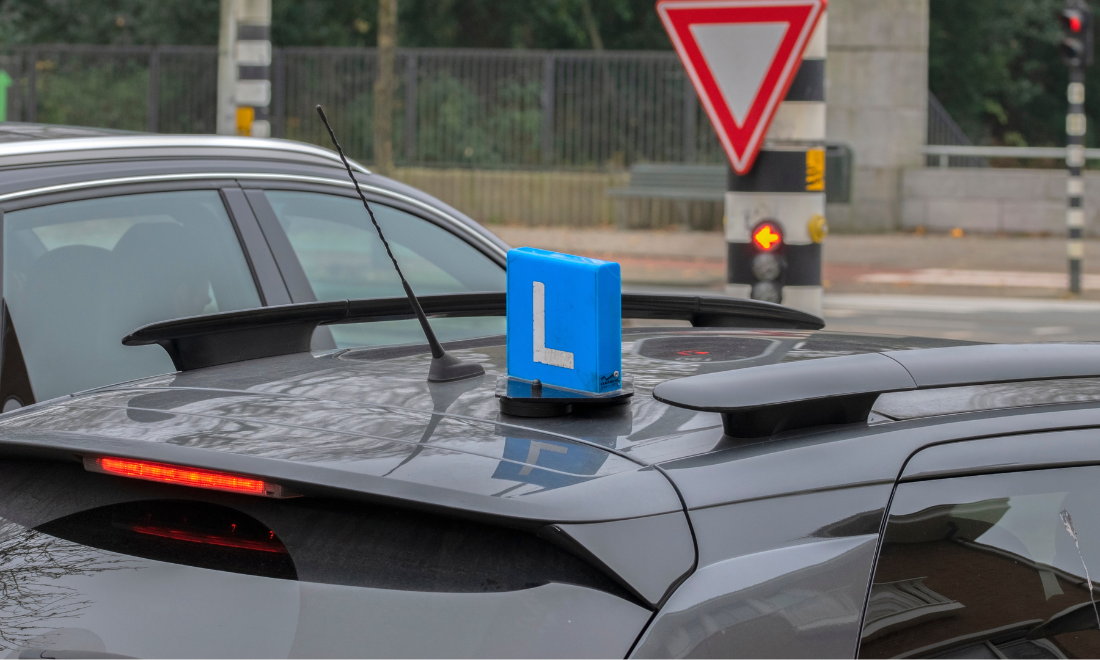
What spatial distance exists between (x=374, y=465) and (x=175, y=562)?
316 millimetres

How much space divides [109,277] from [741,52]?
3.34 metres

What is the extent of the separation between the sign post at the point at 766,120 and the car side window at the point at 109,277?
9.53ft

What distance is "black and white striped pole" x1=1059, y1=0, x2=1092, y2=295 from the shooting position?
13.9 m

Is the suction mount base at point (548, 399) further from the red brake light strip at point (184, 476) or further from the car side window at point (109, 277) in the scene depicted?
the car side window at point (109, 277)

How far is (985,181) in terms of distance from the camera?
19516mm

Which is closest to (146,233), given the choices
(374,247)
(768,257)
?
(374,247)

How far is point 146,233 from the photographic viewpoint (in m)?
3.08

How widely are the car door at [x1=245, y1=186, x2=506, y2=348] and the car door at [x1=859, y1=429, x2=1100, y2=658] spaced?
1882mm

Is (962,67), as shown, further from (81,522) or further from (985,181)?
(81,522)

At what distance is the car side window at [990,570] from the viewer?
1.45 metres

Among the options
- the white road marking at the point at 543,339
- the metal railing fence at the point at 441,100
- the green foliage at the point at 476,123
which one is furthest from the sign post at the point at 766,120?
the green foliage at the point at 476,123

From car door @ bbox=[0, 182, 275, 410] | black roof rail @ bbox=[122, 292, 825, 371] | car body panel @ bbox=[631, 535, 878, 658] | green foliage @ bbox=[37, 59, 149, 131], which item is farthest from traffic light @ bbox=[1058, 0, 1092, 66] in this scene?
green foliage @ bbox=[37, 59, 149, 131]

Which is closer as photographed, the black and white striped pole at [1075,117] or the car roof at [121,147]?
the car roof at [121,147]

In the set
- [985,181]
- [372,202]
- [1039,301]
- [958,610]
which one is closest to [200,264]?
[372,202]
